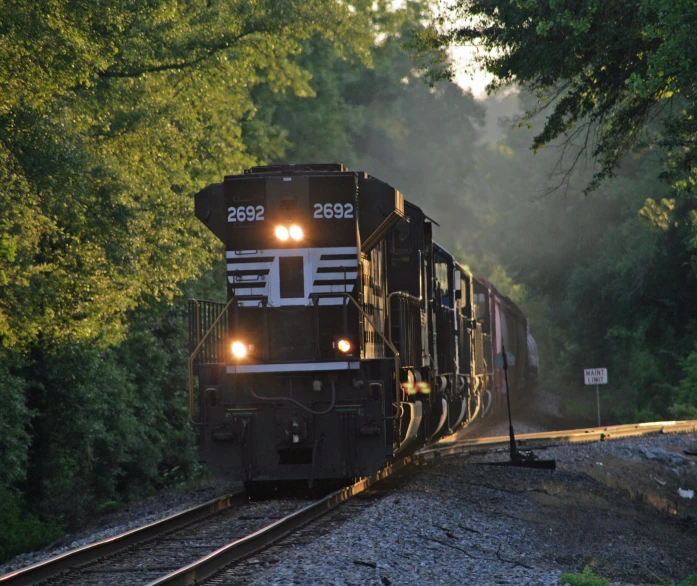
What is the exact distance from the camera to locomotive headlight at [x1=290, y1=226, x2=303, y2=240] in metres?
11.9

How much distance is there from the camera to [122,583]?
7.72 m

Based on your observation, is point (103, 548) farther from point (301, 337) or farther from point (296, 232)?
point (296, 232)

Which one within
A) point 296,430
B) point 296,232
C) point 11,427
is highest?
point 296,232

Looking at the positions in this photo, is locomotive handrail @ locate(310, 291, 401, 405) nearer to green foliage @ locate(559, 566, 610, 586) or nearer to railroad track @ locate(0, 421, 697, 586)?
railroad track @ locate(0, 421, 697, 586)

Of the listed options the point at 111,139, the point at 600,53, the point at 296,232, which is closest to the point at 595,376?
the point at 111,139

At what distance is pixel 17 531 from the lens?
15.2 metres

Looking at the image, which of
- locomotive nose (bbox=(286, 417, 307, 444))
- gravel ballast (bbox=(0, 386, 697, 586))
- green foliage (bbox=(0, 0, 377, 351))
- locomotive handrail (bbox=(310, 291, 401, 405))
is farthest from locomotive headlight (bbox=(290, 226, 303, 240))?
green foliage (bbox=(0, 0, 377, 351))

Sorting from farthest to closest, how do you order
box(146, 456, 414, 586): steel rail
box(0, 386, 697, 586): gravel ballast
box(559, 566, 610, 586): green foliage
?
box(0, 386, 697, 586): gravel ballast
box(146, 456, 414, 586): steel rail
box(559, 566, 610, 586): green foliage

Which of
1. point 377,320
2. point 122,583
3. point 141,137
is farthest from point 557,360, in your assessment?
point 122,583

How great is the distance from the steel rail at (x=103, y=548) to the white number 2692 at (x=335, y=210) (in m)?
3.77

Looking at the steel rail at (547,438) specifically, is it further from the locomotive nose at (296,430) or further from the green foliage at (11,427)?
the green foliage at (11,427)

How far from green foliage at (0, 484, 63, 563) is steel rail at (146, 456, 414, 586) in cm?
546

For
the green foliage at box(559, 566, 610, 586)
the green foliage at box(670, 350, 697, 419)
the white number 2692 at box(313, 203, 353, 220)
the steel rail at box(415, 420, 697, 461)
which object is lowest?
the green foliage at box(559, 566, 610, 586)

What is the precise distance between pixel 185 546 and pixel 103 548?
0.78m
